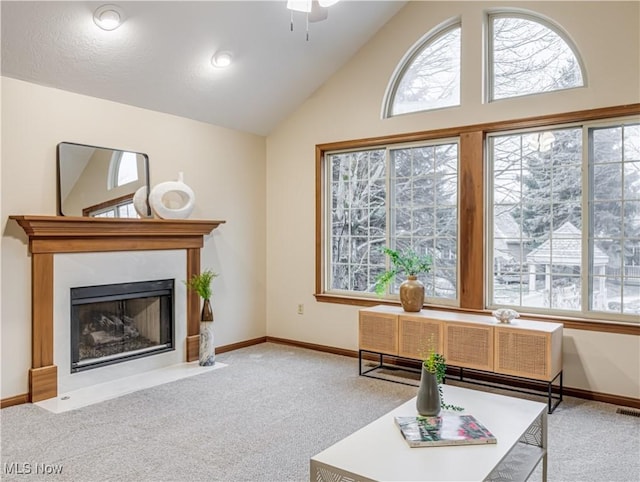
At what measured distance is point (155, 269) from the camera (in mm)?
4602

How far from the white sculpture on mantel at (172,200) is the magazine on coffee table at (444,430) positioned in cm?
297

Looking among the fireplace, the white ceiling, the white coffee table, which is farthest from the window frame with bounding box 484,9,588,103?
the fireplace

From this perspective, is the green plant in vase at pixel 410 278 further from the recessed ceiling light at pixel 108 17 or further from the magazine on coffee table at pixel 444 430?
the recessed ceiling light at pixel 108 17

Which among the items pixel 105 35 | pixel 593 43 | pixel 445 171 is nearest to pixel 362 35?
pixel 445 171

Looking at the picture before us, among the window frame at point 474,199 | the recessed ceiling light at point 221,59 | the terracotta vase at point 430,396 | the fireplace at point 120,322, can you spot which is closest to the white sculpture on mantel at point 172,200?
the fireplace at point 120,322

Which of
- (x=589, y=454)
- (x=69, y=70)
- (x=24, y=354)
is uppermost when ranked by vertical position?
(x=69, y=70)

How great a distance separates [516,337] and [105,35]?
12.2 ft

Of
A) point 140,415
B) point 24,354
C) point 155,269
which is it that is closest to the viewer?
point 140,415

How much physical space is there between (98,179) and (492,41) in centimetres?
354

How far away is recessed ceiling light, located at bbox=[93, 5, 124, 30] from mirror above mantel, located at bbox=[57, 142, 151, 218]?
97cm

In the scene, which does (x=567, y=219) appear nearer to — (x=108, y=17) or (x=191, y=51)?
(x=191, y=51)

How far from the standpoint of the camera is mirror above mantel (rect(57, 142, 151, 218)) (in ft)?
12.9

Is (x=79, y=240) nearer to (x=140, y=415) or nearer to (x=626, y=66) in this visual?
(x=140, y=415)

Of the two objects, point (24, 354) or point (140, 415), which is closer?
point (140, 415)
